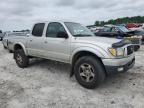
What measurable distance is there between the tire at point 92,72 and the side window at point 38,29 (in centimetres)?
210

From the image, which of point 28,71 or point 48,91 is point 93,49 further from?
point 28,71

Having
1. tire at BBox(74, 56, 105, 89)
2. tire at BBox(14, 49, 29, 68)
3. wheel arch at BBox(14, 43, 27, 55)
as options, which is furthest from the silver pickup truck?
tire at BBox(14, 49, 29, 68)

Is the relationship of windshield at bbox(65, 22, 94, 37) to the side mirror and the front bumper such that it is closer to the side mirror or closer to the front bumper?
the side mirror

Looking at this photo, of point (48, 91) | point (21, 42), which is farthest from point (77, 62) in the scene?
point (21, 42)

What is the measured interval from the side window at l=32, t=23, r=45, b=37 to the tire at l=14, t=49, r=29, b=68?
1.07 m

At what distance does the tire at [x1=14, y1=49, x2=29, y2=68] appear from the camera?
712cm

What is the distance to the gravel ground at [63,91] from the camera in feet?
13.3

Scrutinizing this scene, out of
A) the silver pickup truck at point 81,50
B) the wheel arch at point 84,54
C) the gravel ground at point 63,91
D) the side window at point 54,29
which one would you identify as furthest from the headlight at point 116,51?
the side window at point 54,29

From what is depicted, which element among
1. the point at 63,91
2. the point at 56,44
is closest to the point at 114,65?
the point at 63,91

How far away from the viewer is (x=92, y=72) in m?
4.71

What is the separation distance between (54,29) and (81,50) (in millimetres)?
1491

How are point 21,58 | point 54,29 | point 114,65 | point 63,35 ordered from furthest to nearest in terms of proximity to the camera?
point 21,58 < point 54,29 < point 63,35 < point 114,65

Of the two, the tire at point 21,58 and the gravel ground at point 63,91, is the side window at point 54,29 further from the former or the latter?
the tire at point 21,58

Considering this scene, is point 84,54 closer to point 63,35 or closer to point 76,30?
point 63,35
